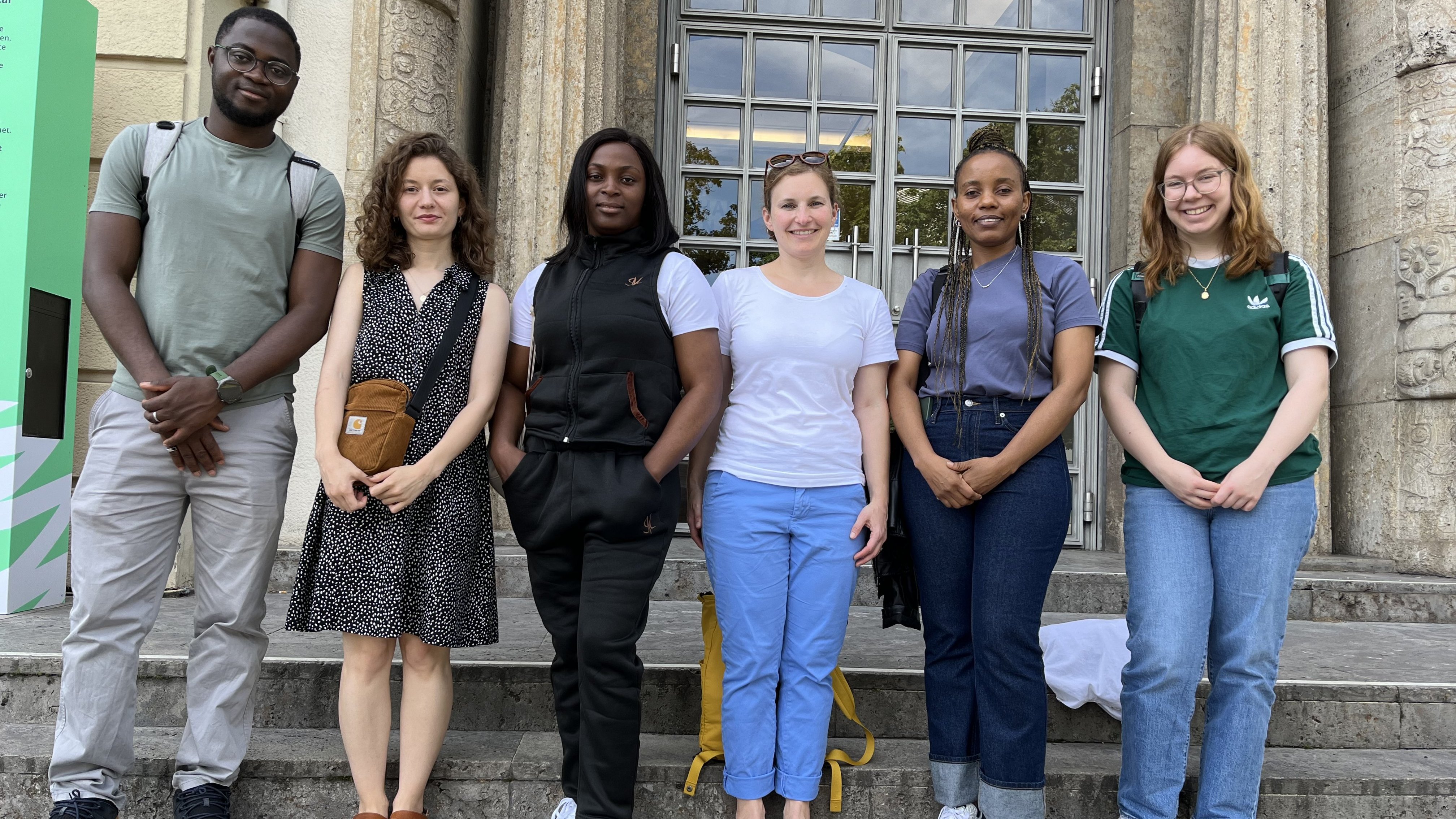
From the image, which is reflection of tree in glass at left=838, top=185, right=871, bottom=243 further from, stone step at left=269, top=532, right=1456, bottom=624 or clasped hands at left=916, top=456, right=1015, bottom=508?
clasped hands at left=916, top=456, right=1015, bottom=508

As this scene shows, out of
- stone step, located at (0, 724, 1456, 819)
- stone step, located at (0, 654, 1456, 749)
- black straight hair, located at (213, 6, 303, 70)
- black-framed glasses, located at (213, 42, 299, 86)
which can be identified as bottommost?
stone step, located at (0, 724, 1456, 819)

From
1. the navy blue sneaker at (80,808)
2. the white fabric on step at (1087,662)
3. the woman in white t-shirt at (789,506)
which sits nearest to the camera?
the navy blue sneaker at (80,808)

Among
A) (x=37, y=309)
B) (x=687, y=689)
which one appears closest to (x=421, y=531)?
(x=687, y=689)

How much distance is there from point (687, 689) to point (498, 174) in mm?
3601

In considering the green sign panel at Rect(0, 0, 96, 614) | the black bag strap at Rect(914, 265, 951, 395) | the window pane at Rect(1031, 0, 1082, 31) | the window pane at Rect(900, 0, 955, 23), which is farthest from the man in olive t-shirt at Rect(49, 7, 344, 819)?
the window pane at Rect(1031, 0, 1082, 31)

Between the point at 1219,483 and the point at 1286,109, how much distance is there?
4137 mm

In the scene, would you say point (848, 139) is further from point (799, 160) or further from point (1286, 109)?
point (799, 160)

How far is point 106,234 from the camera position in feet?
8.61

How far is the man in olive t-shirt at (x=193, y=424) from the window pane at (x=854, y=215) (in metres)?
4.37

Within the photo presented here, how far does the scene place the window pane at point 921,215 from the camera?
6.70 metres

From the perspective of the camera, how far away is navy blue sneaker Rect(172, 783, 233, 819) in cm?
259

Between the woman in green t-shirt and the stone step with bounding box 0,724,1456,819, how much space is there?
0.40m

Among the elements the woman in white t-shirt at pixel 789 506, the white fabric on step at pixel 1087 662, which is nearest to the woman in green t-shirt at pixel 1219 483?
the white fabric on step at pixel 1087 662

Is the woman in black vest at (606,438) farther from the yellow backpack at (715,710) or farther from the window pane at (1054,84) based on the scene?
the window pane at (1054,84)
